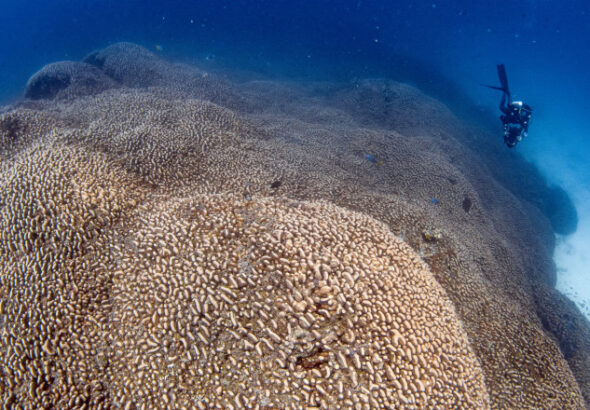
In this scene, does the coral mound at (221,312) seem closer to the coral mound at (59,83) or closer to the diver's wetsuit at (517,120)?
the coral mound at (59,83)

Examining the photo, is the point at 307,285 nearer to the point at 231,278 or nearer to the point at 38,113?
the point at 231,278

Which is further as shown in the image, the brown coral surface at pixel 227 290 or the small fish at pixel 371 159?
the small fish at pixel 371 159

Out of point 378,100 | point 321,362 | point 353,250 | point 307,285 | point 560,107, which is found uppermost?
point 560,107

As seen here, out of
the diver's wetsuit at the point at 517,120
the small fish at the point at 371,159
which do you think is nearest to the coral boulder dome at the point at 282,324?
the small fish at the point at 371,159

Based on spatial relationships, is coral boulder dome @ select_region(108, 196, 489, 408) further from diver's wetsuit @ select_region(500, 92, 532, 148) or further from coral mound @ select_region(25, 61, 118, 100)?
coral mound @ select_region(25, 61, 118, 100)

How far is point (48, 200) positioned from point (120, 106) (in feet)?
15.0

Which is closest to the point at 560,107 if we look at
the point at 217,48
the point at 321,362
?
the point at 217,48

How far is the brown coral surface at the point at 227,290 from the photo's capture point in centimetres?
275

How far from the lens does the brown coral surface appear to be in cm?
275

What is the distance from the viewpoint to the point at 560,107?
5334cm

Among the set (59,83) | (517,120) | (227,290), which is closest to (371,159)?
(227,290)

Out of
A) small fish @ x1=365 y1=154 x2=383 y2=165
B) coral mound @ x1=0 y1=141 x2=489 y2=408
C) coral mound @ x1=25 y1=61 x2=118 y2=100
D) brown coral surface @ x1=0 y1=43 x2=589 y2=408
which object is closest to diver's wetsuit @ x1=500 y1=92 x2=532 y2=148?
small fish @ x1=365 y1=154 x2=383 y2=165

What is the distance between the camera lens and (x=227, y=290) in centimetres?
302

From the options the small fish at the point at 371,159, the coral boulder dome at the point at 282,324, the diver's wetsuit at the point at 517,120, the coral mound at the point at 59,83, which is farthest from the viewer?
the diver's wetsuit at the point at 517,120
